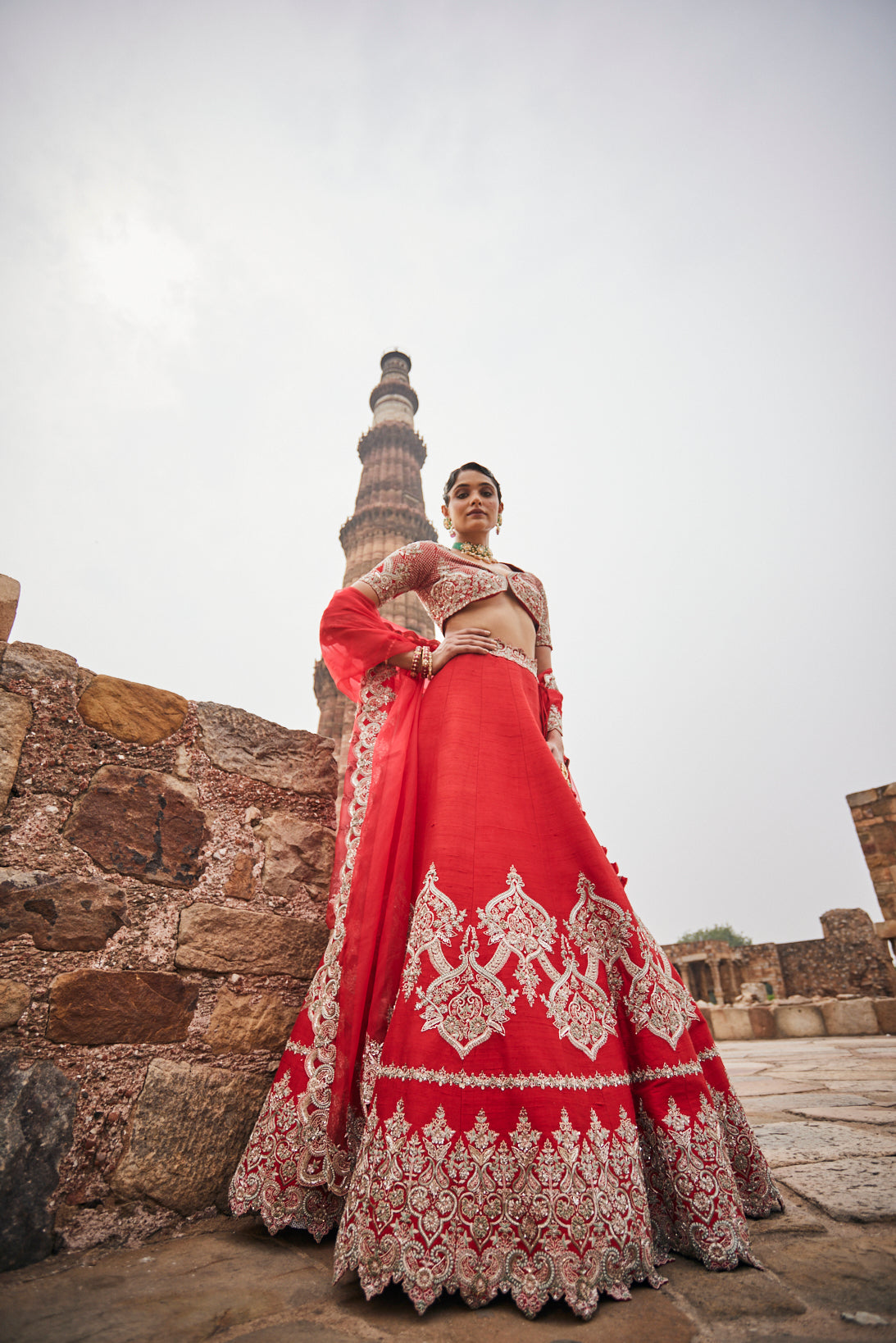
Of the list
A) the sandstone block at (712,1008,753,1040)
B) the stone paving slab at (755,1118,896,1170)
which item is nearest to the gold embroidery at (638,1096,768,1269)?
the stone paving slab at (755,1118,896,1170)

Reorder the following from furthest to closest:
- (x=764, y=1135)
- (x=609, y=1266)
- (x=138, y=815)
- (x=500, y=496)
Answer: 1. (x=500, y=496)
2. (x=764, y=1135)
3. (x=138, y=815)
4. (x=609, y=1266)

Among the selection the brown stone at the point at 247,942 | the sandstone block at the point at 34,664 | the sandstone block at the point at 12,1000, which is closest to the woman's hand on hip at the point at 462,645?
the brown stone at the point at 247,942

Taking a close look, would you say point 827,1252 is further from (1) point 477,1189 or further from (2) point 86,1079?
(2) point 86,1079

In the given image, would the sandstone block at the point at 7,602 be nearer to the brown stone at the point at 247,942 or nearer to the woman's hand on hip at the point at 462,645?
the brown stone at the point at 247,942

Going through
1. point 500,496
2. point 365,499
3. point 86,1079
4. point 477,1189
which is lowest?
point 477,1189

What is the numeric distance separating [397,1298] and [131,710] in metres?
1.17

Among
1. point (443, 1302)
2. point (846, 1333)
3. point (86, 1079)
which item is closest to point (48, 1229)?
point (86, 1079)

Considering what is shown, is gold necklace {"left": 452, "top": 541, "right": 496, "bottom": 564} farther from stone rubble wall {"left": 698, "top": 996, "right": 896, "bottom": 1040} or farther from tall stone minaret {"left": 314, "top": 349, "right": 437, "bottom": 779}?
tall stone minaret {"left": 314, "top": 349, "right": 437, "bottom": 779}

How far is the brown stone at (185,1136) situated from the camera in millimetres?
1162

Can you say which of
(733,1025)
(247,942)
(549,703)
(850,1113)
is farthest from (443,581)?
(733,1025)

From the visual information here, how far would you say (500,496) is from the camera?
2.13 meters

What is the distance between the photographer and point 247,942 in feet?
4.70

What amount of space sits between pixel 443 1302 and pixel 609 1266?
24cm

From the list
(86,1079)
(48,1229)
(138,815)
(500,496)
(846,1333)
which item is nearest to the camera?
(846,1333)
